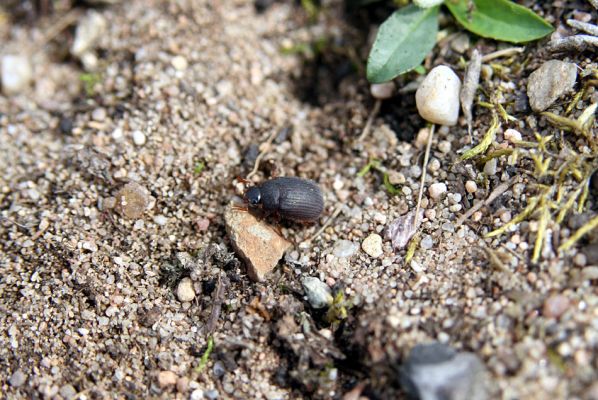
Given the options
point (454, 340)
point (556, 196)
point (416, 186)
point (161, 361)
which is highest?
point (556, 196)

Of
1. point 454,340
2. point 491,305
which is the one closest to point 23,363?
point 454,340

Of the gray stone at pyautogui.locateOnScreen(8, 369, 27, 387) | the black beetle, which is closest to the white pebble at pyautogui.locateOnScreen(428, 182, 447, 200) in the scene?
the black beetle

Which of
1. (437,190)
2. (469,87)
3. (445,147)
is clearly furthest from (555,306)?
(469,87)

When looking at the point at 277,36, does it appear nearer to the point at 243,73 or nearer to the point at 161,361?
the point at 243,73

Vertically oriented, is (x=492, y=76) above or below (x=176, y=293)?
above

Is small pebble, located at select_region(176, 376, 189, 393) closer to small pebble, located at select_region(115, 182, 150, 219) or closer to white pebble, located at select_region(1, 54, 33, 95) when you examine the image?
small pebble, located at select_region(115, 182, 150, 219)

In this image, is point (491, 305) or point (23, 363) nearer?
point (491, 305)

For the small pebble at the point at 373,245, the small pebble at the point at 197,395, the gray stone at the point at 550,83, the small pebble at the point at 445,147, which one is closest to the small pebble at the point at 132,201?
the small pebble at the point at 197,395
